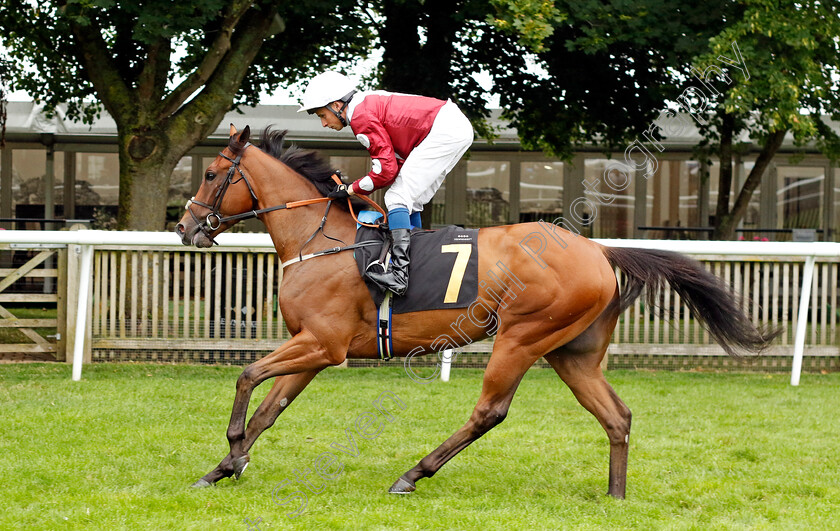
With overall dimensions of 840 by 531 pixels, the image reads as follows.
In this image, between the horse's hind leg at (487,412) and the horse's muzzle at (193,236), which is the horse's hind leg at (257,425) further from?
the horse's muzzle at (193,236)

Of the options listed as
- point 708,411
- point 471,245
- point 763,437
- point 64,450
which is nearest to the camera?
point 471,245

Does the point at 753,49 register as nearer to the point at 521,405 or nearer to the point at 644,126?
the point at 644,126

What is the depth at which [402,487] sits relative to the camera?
4.01 metres

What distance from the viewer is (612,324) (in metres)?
4.29

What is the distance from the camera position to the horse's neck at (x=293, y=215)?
4.30 m

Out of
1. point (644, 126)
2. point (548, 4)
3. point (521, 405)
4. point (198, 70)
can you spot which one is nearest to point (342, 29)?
point (198, 70)

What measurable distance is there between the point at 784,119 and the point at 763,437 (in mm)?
4705

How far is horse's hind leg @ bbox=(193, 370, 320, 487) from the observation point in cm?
405

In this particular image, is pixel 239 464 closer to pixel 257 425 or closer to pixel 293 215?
pixel 257 425

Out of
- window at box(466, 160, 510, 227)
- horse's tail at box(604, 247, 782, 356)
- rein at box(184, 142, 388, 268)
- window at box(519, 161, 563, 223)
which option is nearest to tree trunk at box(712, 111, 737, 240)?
window at box(519, 161, 563, 223)

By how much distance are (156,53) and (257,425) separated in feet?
20.6

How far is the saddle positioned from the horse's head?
28.8 inches

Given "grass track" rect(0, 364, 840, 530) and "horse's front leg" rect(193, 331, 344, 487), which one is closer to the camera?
"grass track" rect(0, 364, 840, 530)

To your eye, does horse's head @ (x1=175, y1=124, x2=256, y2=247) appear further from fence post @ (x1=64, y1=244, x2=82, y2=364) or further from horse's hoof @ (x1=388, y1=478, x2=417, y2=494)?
fence post @ (x1=64, y1=244, x2=82, y2=364)
